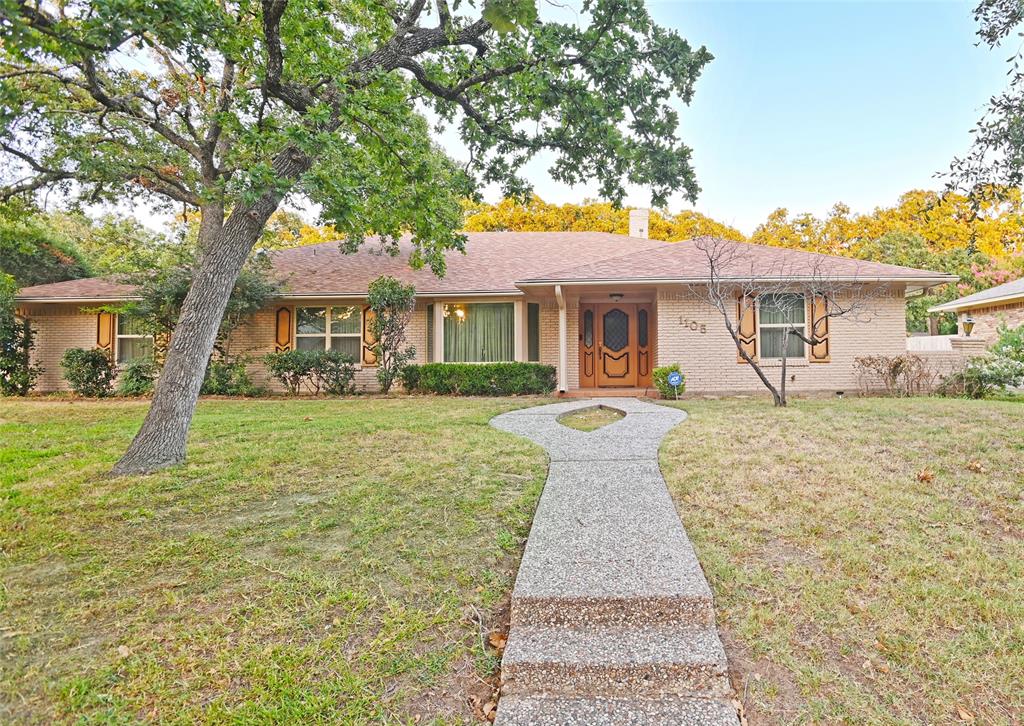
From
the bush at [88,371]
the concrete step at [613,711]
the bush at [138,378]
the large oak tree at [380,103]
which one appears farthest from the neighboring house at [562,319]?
the concrete step at [613,711]

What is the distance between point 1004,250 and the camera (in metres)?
25.2

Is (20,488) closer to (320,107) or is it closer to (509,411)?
(320,107)

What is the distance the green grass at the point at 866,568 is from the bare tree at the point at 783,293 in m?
5.31

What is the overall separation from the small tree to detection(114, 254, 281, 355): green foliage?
2.83m

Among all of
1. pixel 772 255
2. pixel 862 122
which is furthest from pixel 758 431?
pixel 862 122

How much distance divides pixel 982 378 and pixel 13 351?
2235 centimetres

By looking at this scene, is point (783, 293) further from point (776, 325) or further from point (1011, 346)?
point (1011, 346)

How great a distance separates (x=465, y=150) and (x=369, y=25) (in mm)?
4035

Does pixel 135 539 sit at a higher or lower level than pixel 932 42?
lower

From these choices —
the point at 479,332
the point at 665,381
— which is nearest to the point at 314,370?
the point at 479,332

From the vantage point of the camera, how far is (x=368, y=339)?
1288 centimetres

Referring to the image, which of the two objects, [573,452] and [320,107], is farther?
[573,452]

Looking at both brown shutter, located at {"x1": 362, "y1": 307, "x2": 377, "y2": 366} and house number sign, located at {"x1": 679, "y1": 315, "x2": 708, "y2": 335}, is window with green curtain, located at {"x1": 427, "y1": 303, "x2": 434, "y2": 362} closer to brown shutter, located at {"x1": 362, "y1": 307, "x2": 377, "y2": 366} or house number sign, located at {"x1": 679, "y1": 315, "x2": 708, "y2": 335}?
brown shutter, located at {"x1": 362, "y1": 307, "x2": 377, "y2": 366}

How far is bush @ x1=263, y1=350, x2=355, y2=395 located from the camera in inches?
467
